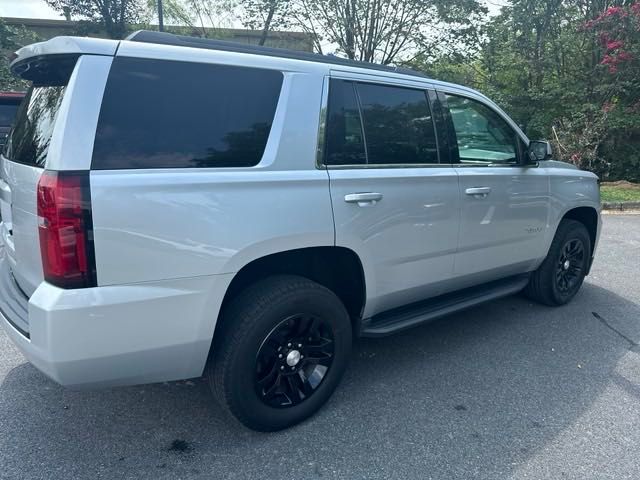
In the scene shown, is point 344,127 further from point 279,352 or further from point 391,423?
point 391,423

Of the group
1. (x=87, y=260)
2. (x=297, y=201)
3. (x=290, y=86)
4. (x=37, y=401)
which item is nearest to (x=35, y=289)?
(x=87, y=260)

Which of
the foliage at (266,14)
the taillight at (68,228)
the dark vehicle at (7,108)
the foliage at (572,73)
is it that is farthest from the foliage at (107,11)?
the taillight at (68,228)

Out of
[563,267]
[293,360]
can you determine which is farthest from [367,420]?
[563,267]

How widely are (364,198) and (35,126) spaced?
1731 mm

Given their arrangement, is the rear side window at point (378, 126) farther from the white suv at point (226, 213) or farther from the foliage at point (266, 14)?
the foliage at point (266, 14)

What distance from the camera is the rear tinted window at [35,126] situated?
2189 mm

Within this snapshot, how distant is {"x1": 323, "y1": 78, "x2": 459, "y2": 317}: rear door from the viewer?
276 centimetres

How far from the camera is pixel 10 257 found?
2.66 m

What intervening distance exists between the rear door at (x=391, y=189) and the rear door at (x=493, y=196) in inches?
7.5

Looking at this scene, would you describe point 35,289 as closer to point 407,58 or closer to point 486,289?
point 486,289

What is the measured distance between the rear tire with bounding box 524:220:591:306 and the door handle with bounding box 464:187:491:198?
1233mm

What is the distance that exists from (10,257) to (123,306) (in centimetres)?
106

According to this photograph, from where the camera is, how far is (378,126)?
3.02 m

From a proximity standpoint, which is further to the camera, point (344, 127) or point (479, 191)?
point (479, 191)
